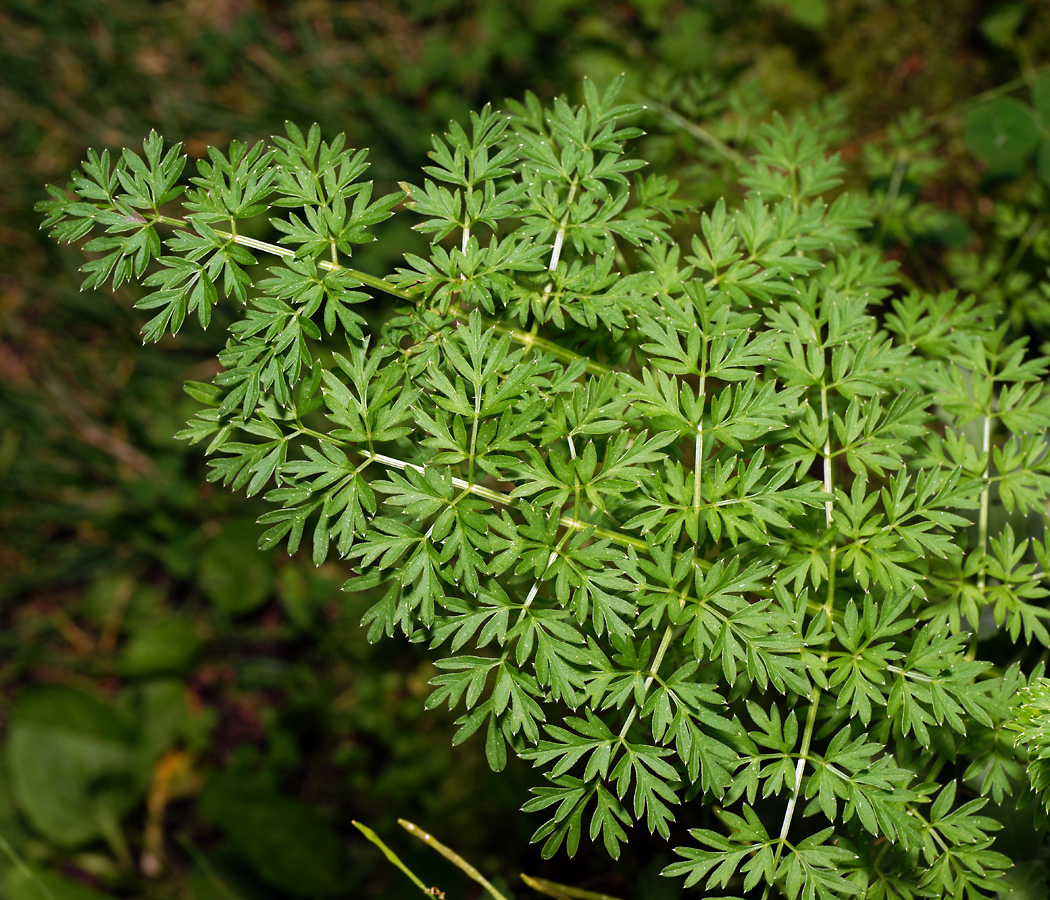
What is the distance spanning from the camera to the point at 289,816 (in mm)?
3146

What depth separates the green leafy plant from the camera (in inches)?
58.5

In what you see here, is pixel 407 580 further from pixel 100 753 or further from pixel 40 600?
pixel 40 600

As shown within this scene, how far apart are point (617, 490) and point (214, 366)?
3148 millimetres

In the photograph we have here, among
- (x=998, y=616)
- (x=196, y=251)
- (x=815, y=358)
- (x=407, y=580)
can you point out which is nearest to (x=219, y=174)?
(x=196, y=251)

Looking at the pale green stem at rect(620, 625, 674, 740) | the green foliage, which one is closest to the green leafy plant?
the pale green stem at rect(620, 625, 674, 740)

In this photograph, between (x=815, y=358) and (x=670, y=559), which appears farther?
(x=815, y=358)

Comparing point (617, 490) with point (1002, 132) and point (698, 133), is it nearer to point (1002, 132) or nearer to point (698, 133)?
point (698, 133)

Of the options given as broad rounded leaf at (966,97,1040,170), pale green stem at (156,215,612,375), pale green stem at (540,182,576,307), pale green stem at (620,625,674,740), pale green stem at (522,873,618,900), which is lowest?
pale green stem at (522,873,618,900)

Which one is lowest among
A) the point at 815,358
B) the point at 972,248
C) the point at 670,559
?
the point at 670,559

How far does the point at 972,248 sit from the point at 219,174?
293 cm

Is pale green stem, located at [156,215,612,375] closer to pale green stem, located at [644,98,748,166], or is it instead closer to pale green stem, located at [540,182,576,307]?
pale green stem, located at [540,182,576,307]

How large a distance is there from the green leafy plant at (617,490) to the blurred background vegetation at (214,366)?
47.1 inches

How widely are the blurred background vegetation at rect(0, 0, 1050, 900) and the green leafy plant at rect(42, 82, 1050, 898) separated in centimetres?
120

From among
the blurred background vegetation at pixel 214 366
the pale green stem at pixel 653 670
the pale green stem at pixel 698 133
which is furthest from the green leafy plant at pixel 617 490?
the blurred background vegetation at pixel 214 366
